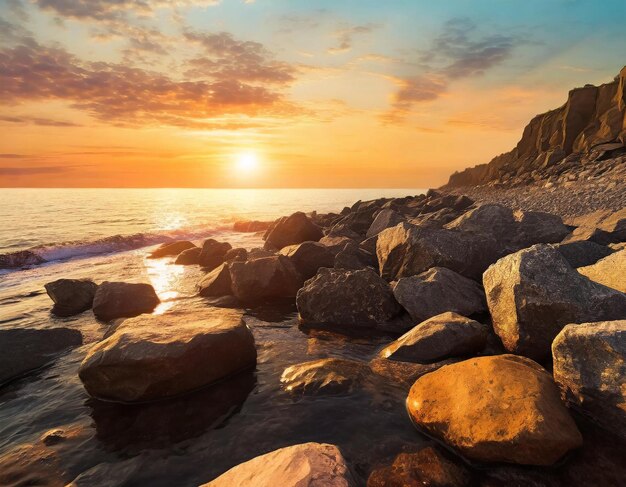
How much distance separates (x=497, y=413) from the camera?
3.97 meters

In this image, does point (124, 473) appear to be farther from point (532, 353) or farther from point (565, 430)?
point (532, 353)

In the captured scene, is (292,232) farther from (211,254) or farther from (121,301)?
(121,301)

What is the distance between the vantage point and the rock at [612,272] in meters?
6.31

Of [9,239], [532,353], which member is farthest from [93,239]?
[532,353]

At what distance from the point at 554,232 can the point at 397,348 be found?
743cm

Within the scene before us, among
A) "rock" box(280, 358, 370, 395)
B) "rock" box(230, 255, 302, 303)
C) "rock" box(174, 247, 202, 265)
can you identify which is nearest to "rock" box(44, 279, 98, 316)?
"rock" box(230, 255, 302, 303)

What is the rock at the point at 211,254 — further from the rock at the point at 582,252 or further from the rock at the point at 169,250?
the rock at the point at 582,252

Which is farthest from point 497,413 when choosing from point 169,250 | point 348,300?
point 169,250

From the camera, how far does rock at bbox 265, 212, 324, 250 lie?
750 inches

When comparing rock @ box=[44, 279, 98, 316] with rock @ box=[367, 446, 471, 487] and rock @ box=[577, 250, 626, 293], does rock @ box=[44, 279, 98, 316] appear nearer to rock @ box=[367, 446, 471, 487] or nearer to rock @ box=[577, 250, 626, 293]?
rock @ box=[367, 446, 471, 487]

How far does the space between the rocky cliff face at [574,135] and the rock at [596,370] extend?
121ft

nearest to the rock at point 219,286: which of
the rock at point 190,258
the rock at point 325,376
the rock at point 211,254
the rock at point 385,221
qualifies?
the rock at point 325,376

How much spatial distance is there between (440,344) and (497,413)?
2.16 metres

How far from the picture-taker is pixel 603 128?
135 ft
